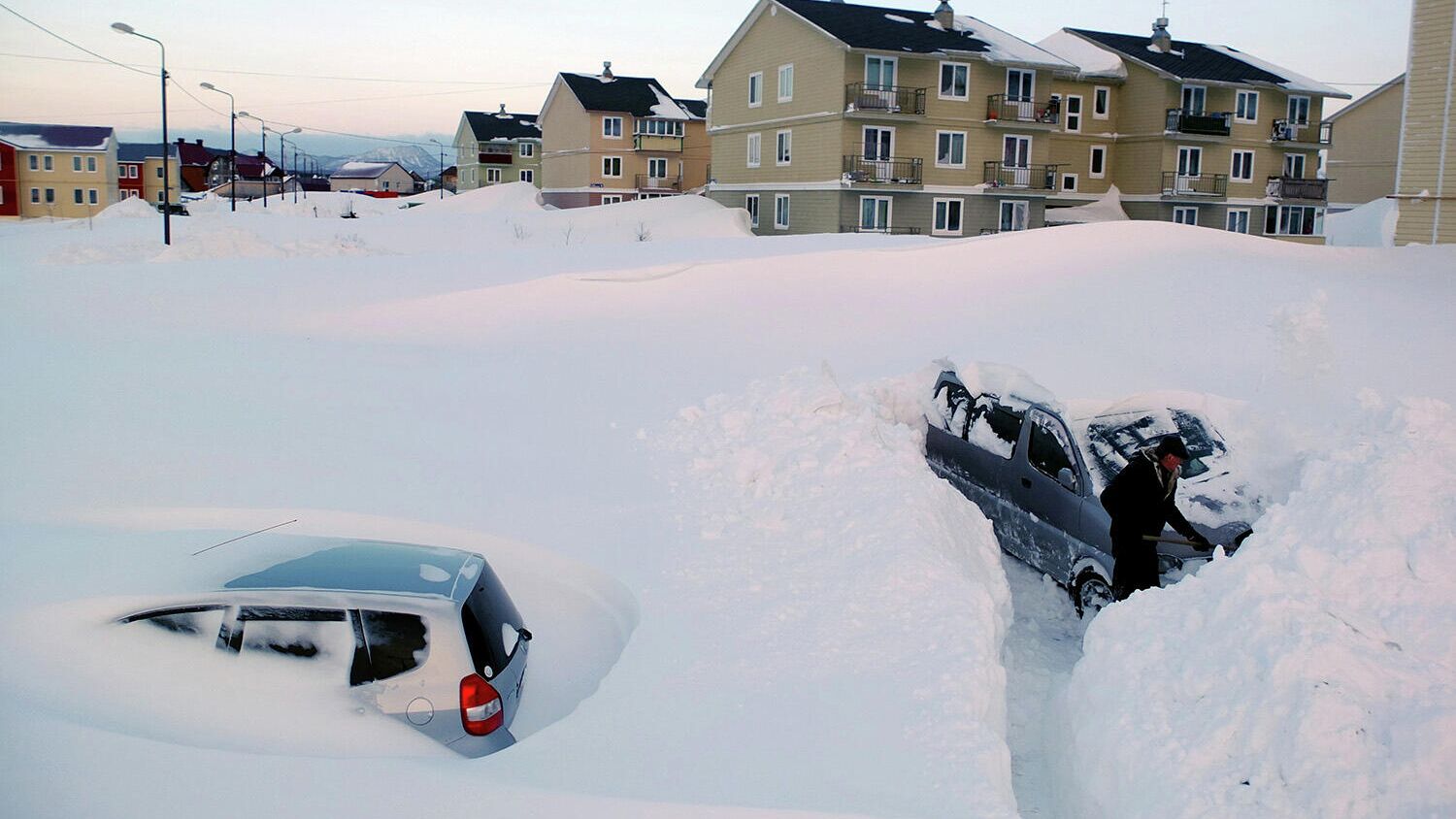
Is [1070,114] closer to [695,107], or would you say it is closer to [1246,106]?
[1246,106]

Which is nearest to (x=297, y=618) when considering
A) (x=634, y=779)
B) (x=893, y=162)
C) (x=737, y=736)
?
(x=634, y=779)

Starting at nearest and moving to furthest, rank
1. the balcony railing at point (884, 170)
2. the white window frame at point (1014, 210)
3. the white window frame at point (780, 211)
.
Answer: the balcony railing at point (884, 170) < the white window frame at point (1014, 210) < the white window frame at point (780, 211)

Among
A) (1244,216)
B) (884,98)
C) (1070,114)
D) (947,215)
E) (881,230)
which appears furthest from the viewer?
(1244,216)

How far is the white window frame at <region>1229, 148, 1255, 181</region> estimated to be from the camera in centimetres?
5038

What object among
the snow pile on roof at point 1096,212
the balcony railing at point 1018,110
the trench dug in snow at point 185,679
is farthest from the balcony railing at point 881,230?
the trench dug in snow at point 185,679

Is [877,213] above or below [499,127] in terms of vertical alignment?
below

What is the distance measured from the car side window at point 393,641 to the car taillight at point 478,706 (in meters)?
0.27

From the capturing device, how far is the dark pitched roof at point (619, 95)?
6191cm

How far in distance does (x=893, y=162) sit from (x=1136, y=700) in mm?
38954

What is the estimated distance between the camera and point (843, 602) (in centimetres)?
717

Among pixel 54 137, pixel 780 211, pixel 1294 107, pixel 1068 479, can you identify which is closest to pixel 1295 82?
pixel 1294 107

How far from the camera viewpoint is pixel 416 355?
14.8 metres

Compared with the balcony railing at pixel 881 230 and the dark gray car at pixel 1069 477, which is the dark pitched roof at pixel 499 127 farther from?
the dark gray car at pixel 1069 477

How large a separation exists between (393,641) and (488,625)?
22.9 inches
